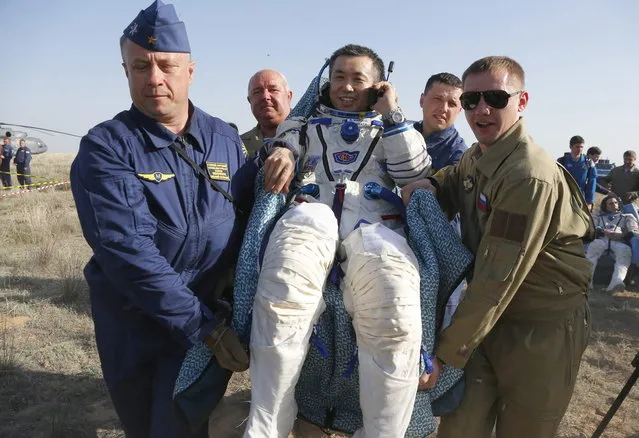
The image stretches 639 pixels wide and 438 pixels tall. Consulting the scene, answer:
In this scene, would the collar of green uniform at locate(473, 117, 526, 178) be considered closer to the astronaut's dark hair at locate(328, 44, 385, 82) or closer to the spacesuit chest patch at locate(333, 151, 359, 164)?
the spacesuit chest patch at locate(333, 151, 359, 164)

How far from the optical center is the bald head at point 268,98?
4246 mm

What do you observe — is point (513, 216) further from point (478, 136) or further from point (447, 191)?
point (447, 191)

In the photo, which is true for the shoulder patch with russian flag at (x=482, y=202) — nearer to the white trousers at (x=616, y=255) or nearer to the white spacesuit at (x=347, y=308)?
the white spacesuit at (x=347, y=308)

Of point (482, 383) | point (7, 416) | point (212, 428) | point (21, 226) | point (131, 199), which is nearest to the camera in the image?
point (131, 199)

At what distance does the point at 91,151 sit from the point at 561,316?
232 cm

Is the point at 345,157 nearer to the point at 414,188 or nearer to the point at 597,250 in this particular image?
the point at 414,188

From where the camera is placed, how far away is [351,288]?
2162 mm

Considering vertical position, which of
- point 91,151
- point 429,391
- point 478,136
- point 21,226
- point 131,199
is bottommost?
point 21,226

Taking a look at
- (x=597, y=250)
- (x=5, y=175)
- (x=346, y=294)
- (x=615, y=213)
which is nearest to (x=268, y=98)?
(x=346, y=294)

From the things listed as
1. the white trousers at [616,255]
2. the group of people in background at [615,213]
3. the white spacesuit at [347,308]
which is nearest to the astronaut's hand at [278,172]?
the white spacesuit at [347,308]

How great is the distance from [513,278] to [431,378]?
0.59 metres

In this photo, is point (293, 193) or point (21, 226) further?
point (21, 226)

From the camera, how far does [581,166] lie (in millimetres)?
9727

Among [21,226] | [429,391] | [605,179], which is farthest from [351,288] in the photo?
[605,179]
